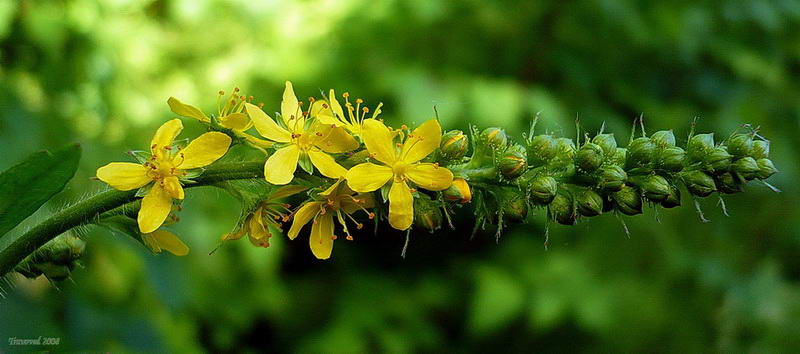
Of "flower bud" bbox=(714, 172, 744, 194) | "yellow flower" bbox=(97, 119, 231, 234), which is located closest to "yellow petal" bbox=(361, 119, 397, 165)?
"yellow flower" bbox=(97, 119, 231, 234)

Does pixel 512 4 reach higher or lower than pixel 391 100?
higher

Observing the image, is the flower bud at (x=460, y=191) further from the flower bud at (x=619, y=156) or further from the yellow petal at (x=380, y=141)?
the flower bud at (x=619, y=156)

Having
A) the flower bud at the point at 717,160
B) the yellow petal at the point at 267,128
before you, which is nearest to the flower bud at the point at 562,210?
the flower bud at the point at 717,160

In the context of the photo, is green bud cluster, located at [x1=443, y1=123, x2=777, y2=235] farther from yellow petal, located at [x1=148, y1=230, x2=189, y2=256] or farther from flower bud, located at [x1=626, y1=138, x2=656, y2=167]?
yellow petal, located at [x1=148, y1=230, x2=189, y2=256]

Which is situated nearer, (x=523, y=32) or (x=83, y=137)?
(x=83, y=137)

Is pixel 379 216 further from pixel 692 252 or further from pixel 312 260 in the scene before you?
pixel 692 252

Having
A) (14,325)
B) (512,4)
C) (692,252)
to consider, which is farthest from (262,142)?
(692,252)
